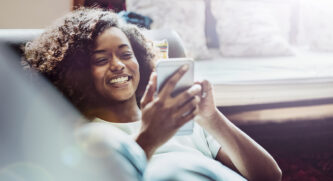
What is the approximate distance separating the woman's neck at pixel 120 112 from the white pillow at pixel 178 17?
0.94 meters

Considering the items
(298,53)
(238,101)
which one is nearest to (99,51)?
(238,101)

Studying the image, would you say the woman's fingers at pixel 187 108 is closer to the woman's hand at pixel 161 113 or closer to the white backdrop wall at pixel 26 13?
the woman's hand at pixel 161 113

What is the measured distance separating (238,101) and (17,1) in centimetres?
102

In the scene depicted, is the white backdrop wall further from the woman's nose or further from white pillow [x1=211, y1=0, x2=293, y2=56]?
white pillow [x1=211, y1=0, x2=293, y2=56]

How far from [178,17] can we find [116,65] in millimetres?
1044

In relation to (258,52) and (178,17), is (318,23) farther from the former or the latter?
(178,17)

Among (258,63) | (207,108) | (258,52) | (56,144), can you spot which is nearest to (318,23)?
(258,52)

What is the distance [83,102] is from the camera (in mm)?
777

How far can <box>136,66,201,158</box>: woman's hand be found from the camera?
68 centimetres

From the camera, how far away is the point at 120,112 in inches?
30.9

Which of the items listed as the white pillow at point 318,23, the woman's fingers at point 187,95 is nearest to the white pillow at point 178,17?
the white pillow at point 318,23

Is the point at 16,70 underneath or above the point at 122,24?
underneath

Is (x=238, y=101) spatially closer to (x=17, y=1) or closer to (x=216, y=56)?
(x=216, y=56)

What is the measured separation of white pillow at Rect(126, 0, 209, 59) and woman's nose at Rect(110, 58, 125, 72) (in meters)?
0.96
